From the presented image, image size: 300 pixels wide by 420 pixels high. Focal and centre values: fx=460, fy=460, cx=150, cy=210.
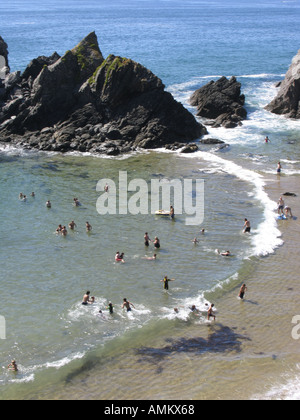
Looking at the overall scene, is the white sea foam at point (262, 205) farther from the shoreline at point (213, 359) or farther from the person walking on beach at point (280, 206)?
the shoreline at point (213, 359)

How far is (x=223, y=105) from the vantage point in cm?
6644

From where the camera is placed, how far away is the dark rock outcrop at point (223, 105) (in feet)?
213

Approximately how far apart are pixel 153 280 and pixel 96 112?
3484cm

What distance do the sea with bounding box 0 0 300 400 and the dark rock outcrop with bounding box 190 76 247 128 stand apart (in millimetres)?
4048

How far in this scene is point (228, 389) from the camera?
20.2m

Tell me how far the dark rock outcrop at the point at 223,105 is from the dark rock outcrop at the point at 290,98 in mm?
5273

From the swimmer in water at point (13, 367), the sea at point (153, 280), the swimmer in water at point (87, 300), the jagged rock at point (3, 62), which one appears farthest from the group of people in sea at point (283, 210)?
the jagged rock at point (3, 62)

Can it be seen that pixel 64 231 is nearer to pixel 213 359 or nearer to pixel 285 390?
pixel 213 359

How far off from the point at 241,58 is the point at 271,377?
105 m

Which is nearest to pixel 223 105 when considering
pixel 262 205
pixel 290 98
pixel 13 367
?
pixel 290 98

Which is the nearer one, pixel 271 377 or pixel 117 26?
pixel 271 377
